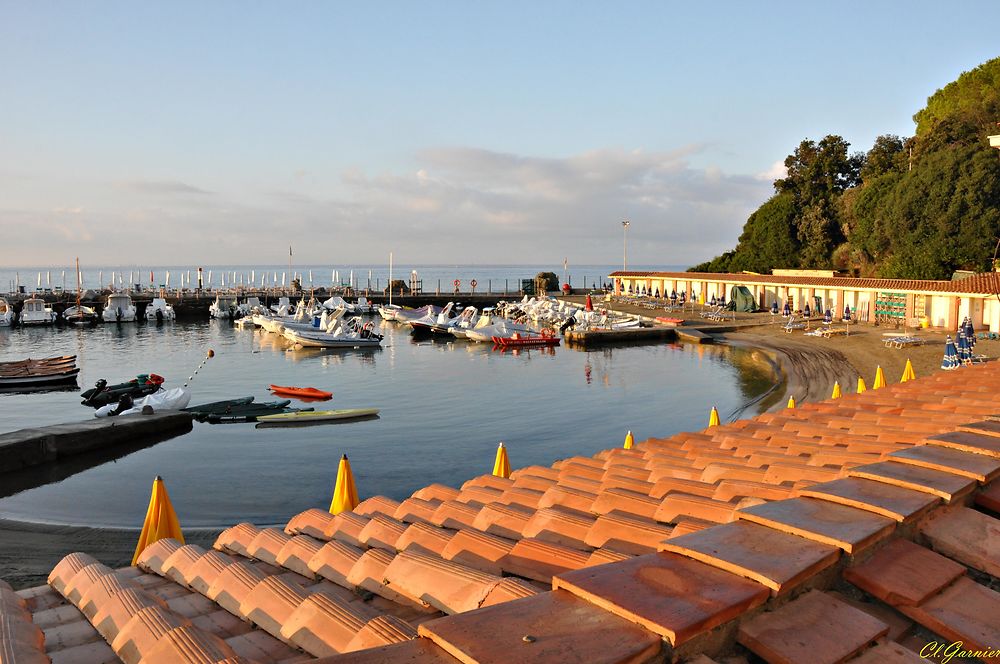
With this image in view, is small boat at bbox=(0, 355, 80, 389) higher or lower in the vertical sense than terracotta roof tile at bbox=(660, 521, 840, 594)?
lower

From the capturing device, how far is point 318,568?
3.96 metres

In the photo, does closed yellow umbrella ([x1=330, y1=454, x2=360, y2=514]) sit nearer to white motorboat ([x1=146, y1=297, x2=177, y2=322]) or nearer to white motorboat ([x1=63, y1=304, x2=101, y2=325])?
white motorboat ([x1=63, y1=304, x2=101, y2=325])

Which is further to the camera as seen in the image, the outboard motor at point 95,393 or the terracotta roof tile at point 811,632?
the outboard motor at point 95,393

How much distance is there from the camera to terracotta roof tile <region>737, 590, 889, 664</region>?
5.73 ft

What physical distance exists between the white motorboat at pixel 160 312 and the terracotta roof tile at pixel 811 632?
80703mm

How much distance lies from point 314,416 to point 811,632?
81.7 feet

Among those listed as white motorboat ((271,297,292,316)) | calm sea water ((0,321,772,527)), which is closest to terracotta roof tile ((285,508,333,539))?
calm sea water ((0,321,772,527))

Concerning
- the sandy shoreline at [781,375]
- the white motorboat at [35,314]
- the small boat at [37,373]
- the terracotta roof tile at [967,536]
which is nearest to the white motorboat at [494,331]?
the sandy shoreline at [781,375]

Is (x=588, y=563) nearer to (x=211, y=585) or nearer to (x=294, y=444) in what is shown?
(x=211, y=585)

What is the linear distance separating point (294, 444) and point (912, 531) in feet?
69.6

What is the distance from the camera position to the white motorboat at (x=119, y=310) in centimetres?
7031

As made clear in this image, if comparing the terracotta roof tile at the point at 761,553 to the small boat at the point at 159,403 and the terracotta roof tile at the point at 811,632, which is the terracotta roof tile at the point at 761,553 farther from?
the small boat at the point at 159,403

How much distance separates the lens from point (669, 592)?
186 centimetres

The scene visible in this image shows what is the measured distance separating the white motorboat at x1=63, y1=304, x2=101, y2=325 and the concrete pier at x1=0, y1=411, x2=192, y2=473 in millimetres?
54213
